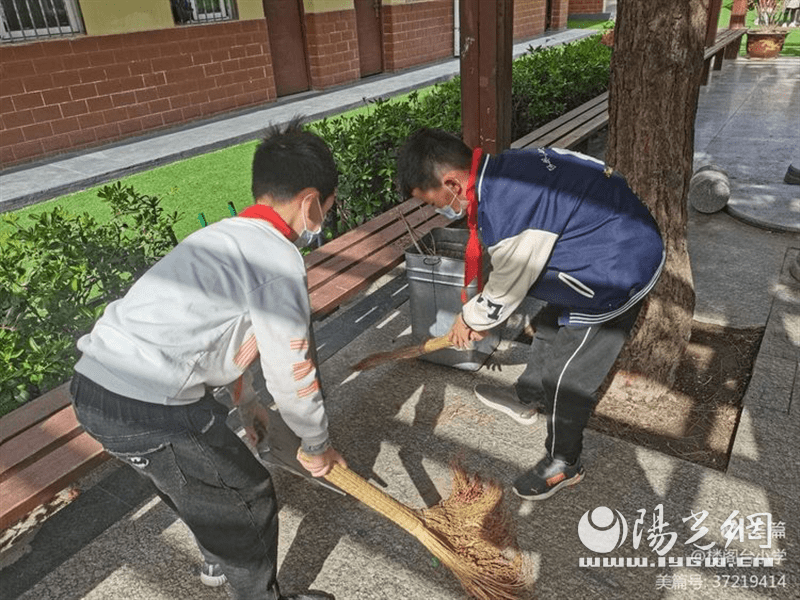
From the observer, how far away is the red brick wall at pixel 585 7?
2653 centimetres

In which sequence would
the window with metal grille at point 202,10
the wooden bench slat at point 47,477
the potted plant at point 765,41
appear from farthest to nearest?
the potted plant at point 765,41 < the window with metal grille at point 202,10 < the wooden bench slat at point 47,477

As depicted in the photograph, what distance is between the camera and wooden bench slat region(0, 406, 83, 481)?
7.53 feet

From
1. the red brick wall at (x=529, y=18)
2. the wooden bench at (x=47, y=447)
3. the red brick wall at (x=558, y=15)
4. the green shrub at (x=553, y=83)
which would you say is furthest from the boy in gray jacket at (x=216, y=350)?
the red brick wall at (x=558, y=15)

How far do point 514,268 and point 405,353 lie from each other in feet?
4.06

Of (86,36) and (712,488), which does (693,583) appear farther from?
(86,36)

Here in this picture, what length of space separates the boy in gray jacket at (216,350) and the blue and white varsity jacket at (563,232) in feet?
2.52

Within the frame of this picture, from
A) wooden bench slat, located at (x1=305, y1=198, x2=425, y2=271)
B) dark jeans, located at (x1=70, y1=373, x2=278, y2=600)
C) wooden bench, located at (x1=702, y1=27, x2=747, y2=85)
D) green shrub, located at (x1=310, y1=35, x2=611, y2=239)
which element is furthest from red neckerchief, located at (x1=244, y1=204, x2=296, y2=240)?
wooden bench, located at (x1=702, y1=27, x2=747, y2=85)

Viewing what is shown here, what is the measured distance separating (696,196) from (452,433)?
13.6 ft

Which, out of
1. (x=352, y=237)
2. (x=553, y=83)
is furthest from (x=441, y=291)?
(x=553, y=83)

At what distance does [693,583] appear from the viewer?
2.52 metres

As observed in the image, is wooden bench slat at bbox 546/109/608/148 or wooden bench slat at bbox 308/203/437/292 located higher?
wooden bench slat at bbox 308/203/437/292

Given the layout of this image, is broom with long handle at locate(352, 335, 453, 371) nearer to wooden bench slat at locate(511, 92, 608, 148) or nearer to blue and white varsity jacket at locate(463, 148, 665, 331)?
blue and white varsity jacket at locate(463, 148, 665, 331)

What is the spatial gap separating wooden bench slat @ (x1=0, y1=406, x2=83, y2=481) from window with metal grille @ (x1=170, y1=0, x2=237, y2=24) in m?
9.61

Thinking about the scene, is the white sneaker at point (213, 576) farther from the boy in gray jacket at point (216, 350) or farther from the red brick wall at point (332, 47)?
the red brick wall at point (332, 47)
